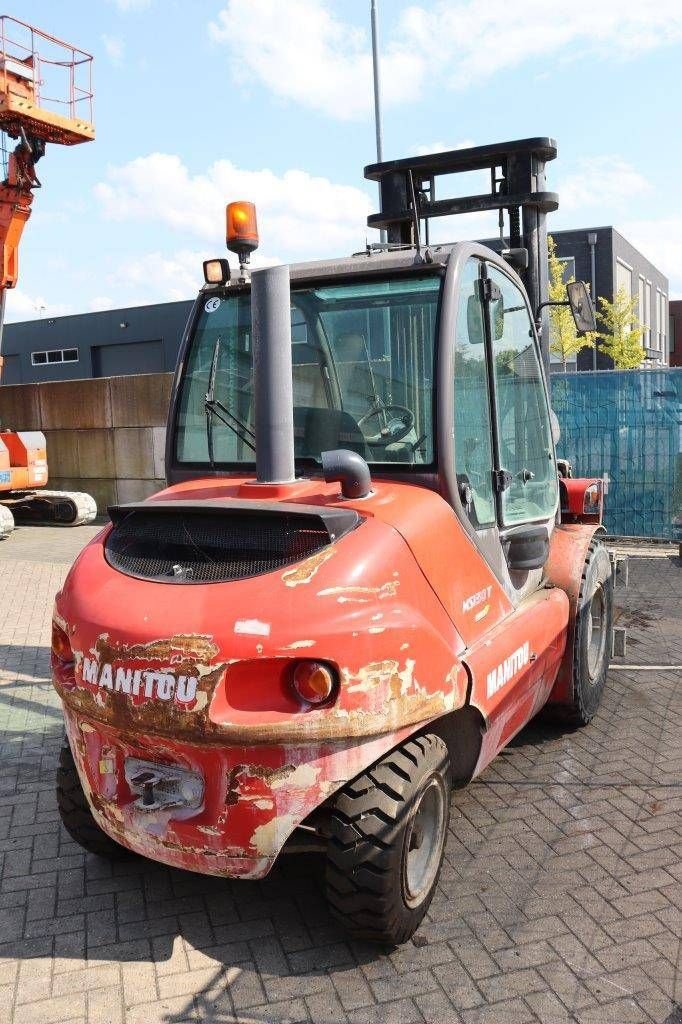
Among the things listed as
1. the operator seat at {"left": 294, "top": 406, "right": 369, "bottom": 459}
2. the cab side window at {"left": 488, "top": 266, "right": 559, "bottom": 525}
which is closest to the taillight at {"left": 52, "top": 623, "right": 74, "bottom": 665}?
the operator seat at {"left": 294, "top": 406, "right": 369, "bottom": 459}

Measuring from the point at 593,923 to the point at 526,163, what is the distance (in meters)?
4.43

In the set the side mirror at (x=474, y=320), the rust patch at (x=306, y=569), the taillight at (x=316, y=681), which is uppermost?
the side mirror at (x=474, y=320)

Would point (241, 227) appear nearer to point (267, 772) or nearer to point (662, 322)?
point (267, 772)

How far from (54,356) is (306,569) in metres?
41.8

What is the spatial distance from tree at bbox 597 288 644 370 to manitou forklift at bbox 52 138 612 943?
31953 millimetres

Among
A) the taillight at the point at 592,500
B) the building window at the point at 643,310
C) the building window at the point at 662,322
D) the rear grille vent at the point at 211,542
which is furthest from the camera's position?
the building window at the point at 662,322

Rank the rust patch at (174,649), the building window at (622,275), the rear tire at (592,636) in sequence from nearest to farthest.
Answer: the rust patch at (174,649), the rear tire at (592,636), the building window at (622,275)

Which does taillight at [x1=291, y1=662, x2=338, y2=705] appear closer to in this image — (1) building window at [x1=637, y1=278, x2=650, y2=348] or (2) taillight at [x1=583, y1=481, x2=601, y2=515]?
(2) taillight at [x1=583, y1=481, x2=601, y2=515]

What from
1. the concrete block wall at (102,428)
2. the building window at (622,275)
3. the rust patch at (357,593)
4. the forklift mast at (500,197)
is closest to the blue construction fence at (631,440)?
the forklift mast at (500,197)

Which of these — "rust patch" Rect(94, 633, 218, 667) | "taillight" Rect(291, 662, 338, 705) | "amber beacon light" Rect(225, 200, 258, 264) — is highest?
"amber beacon light" Rect(225, 200, 258, 264)

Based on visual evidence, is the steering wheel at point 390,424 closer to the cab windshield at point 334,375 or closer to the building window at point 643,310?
the cab windshield at point 334,375

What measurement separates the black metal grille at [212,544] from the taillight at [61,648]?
31cm

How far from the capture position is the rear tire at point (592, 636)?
15.2ft

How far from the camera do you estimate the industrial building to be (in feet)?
123
